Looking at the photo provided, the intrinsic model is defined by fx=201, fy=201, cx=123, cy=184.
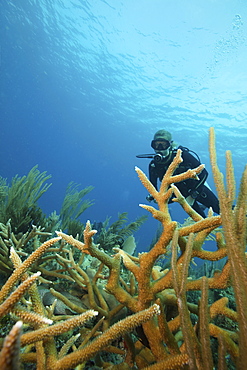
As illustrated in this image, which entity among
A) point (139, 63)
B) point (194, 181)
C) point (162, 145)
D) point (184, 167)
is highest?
point (139, 63)

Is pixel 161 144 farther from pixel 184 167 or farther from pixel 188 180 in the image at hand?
pixel 188 180

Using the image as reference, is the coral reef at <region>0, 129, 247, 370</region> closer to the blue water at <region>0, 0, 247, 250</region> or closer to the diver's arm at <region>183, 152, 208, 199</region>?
the diver's arm at <region>183, 152, 208, 199</region>

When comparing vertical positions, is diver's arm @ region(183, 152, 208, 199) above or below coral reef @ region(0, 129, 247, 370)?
above

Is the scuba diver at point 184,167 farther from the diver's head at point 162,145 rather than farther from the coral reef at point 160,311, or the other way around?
the coral reef at point 160,311

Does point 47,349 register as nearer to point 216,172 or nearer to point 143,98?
point 216,172

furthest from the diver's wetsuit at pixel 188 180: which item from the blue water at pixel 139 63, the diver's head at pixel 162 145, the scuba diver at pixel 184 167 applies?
the blue water at pixel 139 63

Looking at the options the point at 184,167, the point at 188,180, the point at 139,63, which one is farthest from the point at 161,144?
the point at 139,63

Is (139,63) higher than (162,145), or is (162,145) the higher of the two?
(139,63)

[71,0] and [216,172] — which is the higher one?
[71,0]

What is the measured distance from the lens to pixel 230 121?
27781mm

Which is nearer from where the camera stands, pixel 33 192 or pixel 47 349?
pixel 47 349

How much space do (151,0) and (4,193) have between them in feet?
86.4

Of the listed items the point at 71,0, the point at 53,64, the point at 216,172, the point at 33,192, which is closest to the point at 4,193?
the point at 33,192

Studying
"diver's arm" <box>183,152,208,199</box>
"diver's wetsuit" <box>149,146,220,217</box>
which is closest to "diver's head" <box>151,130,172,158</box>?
"diver's wetsuit" <box>149,146,220,217</box>
